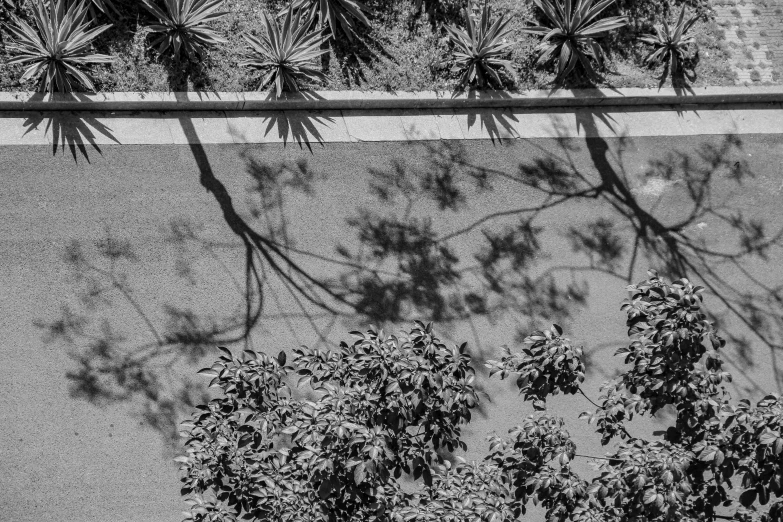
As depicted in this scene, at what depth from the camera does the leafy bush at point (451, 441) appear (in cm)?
529

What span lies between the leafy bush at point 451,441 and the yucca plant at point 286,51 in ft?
19.0

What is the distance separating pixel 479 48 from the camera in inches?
444

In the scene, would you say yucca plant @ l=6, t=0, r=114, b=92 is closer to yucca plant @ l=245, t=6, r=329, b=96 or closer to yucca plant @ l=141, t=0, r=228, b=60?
yucca plant @ l=141, t=0, r=228, b=60

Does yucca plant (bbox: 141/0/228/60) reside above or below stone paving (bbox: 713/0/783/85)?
below

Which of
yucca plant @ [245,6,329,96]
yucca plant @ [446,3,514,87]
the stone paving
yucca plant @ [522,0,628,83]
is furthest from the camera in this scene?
the stone paving

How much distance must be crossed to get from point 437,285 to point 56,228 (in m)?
4.56

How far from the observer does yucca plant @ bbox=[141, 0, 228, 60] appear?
10672 mm

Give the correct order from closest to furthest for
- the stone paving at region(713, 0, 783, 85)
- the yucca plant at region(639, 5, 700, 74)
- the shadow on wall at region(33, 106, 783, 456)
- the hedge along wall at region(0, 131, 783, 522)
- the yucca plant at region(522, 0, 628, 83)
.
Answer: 1. the hedge along wall at region(0, 131, 783, 522)
2. the shadow on wall at region(33, 106, 783, 456)
3. the yucca plant at region(522, 0, 628, 83)
4. the yucca plant at region(639, 5, 700, 74)
5. the stone paving at region(713, 0, 783, 85)

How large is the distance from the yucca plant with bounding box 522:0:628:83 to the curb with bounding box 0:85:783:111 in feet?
1.31

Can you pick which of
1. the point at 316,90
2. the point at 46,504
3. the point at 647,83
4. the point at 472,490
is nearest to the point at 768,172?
the point at 647,83

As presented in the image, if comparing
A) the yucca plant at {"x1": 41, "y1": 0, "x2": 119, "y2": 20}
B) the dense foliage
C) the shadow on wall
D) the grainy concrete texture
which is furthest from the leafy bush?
the yucca plant at {"x1": 41, "y1": 0, "x2": 119, "y2": 20}

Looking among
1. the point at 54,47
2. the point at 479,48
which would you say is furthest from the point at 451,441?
the point at 54,47

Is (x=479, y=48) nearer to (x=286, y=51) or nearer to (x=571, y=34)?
(x=571, y=34)

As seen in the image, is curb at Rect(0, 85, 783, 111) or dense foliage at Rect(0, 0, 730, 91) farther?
dense foliage at Rect(0, 0, 730, 91)
